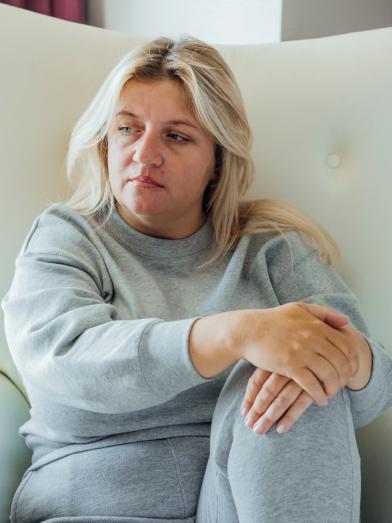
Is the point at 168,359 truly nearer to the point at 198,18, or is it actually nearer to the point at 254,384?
the point at 254,384

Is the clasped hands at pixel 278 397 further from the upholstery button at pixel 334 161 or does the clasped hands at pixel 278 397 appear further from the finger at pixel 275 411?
the upholstery button at pixel 334 161

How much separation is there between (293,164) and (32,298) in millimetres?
493

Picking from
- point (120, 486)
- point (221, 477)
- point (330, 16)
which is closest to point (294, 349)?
point (221, 477)

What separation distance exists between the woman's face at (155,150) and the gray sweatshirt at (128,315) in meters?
0.07

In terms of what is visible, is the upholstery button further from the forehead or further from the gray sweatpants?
the gray sweatpants

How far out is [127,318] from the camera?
3.30ft

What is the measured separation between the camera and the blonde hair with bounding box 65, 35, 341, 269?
1.07 meters

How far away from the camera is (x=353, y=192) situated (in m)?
1.19

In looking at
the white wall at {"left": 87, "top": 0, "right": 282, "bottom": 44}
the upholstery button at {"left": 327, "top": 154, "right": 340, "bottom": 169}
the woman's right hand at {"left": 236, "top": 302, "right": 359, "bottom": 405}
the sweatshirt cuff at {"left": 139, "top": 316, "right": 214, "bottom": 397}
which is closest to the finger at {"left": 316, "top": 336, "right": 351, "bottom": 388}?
the woman's right hand at {"left": 236, "top": 302, "right": 359, "bottom": 405}

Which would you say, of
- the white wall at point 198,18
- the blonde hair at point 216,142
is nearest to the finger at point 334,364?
the blonde hair at point 216,142

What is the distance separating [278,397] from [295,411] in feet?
0.07

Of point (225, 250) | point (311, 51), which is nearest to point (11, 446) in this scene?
point (225, 250)

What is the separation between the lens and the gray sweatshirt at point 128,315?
2.72ft

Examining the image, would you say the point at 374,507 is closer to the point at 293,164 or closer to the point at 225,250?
the point at 225,250
